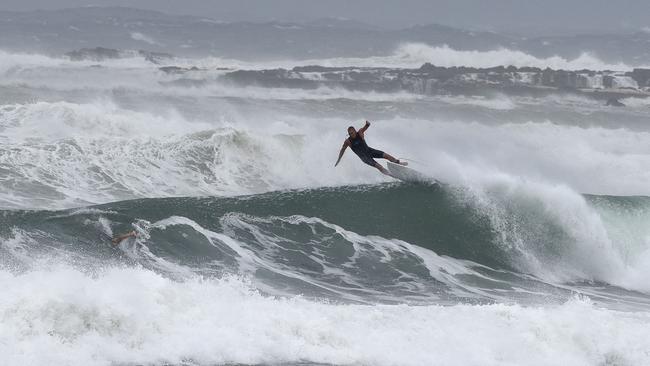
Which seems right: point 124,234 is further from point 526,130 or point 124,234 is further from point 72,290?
point 526,130

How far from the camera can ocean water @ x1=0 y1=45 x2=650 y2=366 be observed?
9.82 m

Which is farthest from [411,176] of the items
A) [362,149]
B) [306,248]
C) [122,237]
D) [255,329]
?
[255,329]

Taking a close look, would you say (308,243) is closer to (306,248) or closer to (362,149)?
(306,248)

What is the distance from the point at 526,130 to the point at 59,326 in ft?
90.5

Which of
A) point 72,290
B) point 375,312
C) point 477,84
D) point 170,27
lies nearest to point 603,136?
point 477,84

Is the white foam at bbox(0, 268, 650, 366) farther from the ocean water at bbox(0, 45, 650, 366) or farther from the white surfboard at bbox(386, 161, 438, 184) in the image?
the white surfboard at bbox(386, 161, 438, 184)

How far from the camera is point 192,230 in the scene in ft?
48.1

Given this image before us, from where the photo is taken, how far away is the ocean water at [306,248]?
387 inches

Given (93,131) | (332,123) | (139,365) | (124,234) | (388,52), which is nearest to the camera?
(139,365)

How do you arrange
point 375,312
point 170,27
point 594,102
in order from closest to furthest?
point 375,312
point 594,102
point 170,27

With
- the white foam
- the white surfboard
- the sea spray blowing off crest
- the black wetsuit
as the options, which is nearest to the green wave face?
the sea spray blowing off crest

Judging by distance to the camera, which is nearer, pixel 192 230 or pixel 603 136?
pixel 192 230

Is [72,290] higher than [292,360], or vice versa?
[72,290]

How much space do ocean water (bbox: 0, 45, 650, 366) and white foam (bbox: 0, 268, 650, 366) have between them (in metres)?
0.02
